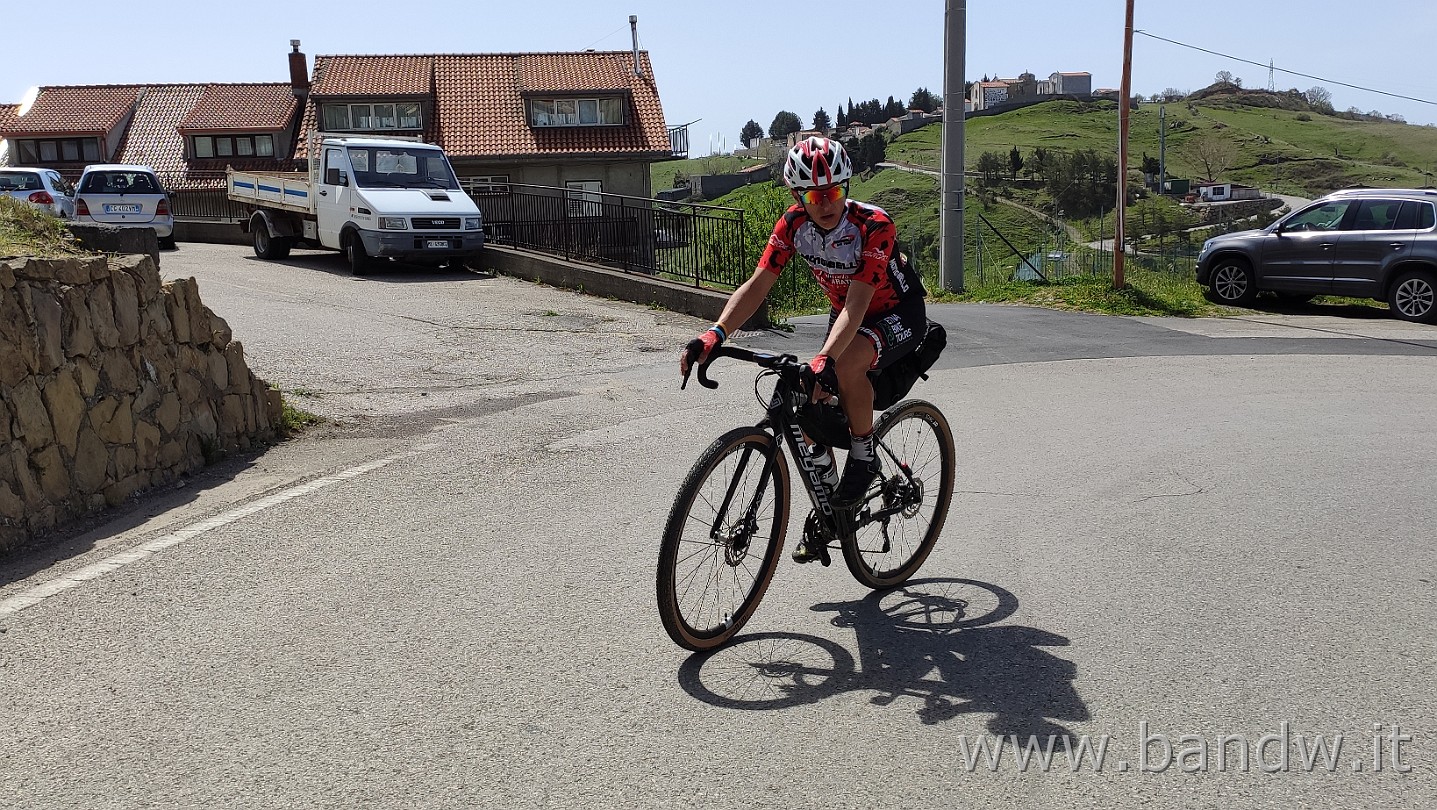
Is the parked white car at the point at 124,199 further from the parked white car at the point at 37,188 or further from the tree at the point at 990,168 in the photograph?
the tree at the point at 990,168

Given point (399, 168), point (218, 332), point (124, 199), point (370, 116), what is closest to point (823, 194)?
point (218, 332)

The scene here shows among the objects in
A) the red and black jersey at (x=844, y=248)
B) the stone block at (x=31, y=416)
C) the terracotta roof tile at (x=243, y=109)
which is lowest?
the stone block at (x=31, y=416)

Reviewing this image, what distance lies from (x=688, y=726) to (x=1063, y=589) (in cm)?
208

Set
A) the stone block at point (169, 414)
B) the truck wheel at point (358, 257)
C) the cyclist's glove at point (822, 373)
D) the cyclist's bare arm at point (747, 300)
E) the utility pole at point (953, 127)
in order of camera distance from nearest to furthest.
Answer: the cyclist's glove at point (822, 373) < the cyclist's bare arm at point (747, 300) < the stone block at point (169, 414) < the utility pole at point (953, 127) < the truck wheel at point (358, 257)

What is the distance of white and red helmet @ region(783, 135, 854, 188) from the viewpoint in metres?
4.57

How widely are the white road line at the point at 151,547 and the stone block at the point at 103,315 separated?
1.22 meters

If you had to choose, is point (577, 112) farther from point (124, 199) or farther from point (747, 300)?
point (747, 300)

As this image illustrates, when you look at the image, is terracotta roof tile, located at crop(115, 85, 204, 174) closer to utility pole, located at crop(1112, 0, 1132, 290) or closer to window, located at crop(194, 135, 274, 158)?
window, located at crop(194, 135, 274, 158)

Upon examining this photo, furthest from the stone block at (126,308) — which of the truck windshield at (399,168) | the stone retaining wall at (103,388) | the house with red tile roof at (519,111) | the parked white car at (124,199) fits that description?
the house with red tile roof at (519,111)

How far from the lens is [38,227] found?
26.2 ft

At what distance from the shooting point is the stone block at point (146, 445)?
22.8 ft

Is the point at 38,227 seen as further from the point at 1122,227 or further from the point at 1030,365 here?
the point at 1122,227

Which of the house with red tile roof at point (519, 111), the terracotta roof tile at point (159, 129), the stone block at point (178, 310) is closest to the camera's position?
the stone block at point (178, 310)

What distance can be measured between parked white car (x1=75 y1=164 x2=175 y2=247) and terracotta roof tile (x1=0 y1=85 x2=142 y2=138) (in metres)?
44.0
